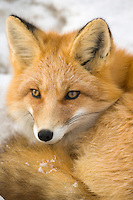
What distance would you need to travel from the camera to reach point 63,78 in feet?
5.40

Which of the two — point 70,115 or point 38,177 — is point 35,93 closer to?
point 70,115

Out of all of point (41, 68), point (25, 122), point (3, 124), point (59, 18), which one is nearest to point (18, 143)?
point (25, 122)

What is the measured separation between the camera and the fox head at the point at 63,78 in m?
1.63

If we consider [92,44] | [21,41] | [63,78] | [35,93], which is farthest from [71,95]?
[21,41]

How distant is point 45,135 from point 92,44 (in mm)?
694

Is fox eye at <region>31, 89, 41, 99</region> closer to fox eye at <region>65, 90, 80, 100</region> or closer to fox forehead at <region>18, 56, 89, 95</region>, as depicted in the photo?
fox forehead at <region>18, 56, 89, 95</region>

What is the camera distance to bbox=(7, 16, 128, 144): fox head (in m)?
1.63

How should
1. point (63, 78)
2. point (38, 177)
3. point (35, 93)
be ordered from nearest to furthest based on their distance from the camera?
point (38, 177)
point (63, 78)
point (35, 93)

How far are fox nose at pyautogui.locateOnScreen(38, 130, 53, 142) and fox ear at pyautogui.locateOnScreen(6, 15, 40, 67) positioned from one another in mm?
580

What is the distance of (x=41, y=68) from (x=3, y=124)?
3.05 ft

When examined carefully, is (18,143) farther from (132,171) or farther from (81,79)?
(132,171)

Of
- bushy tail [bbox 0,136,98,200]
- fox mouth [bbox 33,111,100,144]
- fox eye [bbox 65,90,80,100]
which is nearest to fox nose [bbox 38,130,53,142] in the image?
fox mouth [bbox 33,111,100,144]

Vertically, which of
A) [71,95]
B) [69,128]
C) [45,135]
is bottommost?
[45,135]

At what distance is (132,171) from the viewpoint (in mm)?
1362
